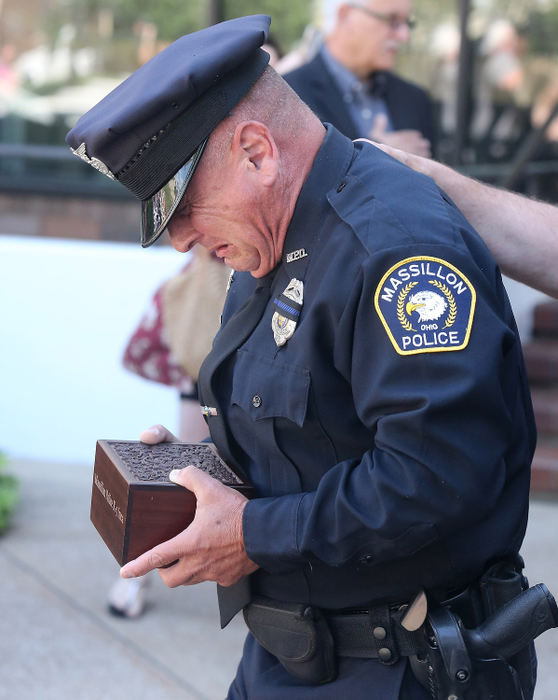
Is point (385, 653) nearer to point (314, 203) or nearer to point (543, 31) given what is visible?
point (314, 203)

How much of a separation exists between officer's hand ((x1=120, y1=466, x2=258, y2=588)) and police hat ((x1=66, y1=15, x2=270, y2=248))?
1.33 ft

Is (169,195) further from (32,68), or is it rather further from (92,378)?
(32,68)

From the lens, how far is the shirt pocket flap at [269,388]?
150 cm

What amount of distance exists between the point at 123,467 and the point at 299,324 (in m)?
0.38

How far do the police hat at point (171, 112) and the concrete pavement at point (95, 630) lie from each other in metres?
2.20

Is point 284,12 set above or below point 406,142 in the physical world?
below

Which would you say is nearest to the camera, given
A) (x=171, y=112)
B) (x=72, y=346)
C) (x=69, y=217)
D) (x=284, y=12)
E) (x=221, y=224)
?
(x=171, y=112)

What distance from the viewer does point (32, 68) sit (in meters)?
6.50

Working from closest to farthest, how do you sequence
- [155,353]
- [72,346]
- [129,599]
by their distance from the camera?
[155,353], [129,599], [72,346]

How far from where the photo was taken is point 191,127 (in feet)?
4.83

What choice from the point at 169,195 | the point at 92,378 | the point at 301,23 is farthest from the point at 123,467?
the point at 301,23

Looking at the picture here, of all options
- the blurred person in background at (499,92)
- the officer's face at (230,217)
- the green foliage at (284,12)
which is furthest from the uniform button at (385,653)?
the blurred person in background at (499,92)

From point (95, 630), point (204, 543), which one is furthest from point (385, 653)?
point (95, 630)

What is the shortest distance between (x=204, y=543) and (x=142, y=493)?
12 centimetres
